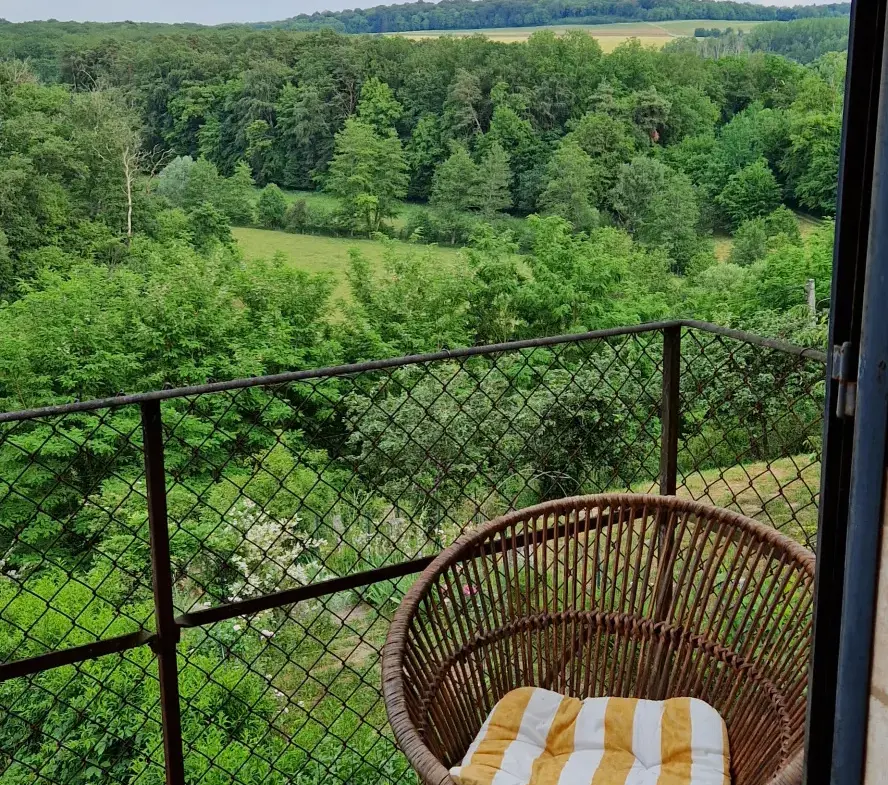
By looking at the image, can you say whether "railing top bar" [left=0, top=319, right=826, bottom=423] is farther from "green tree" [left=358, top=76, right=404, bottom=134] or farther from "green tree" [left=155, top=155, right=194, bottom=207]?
"green tree" [left=358, top=76, right=404, bottom=134]

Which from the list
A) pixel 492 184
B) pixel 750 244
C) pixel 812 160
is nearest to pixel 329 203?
pixel 492 184

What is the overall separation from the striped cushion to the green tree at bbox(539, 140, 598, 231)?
15.3 metres

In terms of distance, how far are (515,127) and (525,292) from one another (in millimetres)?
4282

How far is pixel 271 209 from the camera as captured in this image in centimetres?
1675

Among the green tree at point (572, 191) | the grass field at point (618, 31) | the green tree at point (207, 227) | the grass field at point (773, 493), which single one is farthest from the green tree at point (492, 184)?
the grass field at point (773, 493)

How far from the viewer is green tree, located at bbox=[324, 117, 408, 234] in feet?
54.6

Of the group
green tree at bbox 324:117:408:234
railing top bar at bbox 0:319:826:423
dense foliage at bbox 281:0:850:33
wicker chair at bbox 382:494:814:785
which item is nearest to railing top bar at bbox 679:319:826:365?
railing top bar at bbox 0:319:826:423

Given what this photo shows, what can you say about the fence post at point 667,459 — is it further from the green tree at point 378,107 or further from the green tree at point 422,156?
the green tree at point 378,107

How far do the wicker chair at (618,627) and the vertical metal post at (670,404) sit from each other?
0.26 metres

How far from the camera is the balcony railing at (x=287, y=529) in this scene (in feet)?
4.75

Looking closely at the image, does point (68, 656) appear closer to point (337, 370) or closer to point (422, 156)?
point (337, 370)

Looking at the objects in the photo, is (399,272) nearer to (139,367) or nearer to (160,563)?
(139,367)

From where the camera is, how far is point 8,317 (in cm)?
1333

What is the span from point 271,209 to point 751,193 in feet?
26.4
